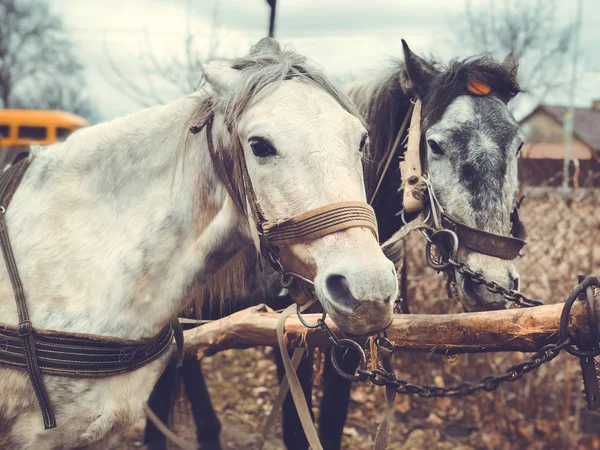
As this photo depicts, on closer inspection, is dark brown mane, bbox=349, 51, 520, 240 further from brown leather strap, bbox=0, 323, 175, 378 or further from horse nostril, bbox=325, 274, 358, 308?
brown leather strap, bbox=0, 323, 175, 378

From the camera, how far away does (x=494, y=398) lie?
15.6 ft

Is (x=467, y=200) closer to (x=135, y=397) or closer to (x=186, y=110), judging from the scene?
(x=186, y=110)

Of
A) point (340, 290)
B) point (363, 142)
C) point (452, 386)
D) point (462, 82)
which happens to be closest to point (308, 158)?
point (363, 142)

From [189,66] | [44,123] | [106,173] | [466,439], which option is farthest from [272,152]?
[44,123]

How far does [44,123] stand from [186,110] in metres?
23.0

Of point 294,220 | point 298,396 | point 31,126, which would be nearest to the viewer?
point 294,220

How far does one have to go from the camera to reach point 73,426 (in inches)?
82.7

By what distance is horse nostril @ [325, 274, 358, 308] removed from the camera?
1.73 metres

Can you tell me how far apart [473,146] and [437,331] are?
3.49 ft

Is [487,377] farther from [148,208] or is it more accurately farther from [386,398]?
[148,208]

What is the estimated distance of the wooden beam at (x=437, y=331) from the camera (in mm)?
2039

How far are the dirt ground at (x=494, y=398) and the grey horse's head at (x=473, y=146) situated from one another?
2.03 meters

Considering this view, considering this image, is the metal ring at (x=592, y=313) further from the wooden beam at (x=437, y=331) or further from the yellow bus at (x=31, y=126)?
the yellow bus at (x=31, y=126)

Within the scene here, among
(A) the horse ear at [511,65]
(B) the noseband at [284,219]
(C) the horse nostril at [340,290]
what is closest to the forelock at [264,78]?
(B) the noseband at [284,219]
